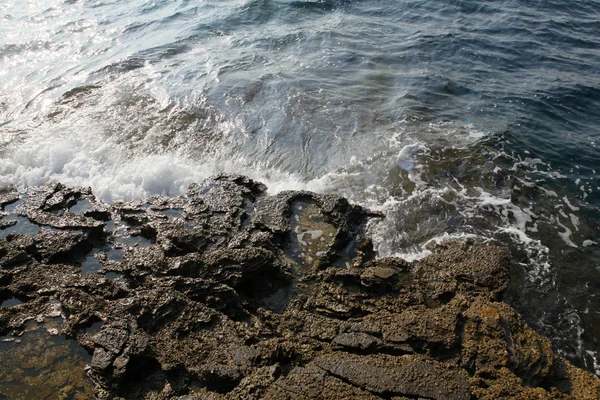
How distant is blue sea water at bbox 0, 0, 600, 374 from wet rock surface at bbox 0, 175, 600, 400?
54.9 inches

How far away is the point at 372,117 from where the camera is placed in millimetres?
13312

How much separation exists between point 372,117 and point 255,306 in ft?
28.2

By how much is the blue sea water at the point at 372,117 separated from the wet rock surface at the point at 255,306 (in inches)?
54.9

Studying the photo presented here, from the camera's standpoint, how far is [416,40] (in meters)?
18.3

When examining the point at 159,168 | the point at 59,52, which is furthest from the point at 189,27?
the point at 159,168

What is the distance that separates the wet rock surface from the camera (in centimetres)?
508

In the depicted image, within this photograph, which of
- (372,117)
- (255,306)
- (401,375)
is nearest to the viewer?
(401,375)

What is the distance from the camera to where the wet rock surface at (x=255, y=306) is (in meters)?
5.08

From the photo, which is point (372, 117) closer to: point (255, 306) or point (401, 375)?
point (255, 306)

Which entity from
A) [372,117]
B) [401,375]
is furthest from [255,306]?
[372,117]

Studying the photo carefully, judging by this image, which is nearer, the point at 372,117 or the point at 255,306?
the point at 255,306

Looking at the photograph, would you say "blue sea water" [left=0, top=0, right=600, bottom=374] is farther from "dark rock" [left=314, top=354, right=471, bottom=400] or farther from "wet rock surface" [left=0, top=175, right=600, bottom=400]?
"dark rock" [left=314, top=354, right=471, bottom=400]

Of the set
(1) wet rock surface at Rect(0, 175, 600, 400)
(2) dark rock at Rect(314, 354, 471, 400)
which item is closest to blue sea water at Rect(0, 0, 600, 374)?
(1) wet rock surface at Rect(0, 175, 600, 400)

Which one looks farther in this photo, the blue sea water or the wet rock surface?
the blue sea water
